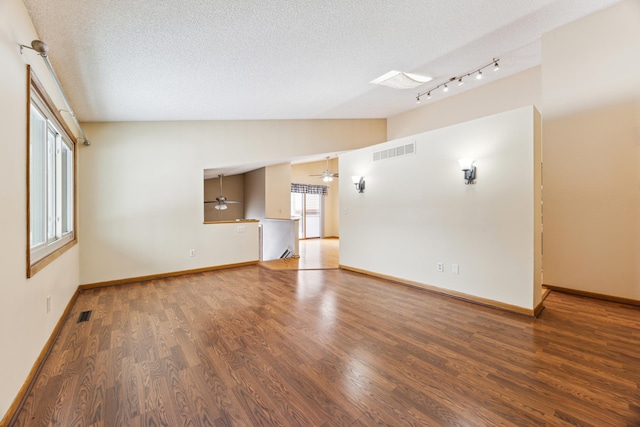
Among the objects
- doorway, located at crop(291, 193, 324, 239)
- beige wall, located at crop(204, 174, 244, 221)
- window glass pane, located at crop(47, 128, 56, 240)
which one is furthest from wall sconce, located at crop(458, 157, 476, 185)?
doorway, located at crop(291, 193, 324, 239)

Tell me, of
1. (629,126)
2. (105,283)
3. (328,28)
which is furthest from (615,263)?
(105,283)

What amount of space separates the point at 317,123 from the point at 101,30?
400 centimetres

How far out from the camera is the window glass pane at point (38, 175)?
8.36ft

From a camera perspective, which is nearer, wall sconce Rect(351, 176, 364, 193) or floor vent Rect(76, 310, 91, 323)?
floor vent Rect(76, 310, 91, 323)

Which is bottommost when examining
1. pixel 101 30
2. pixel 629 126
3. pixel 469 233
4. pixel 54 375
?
pixel 54 375

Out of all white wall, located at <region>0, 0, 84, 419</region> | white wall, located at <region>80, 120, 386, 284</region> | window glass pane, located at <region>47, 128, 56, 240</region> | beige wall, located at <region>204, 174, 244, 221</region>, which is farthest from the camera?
beige wall, located at <region>204, 174, 244, 221</region>

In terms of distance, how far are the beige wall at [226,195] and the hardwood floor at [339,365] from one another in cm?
530

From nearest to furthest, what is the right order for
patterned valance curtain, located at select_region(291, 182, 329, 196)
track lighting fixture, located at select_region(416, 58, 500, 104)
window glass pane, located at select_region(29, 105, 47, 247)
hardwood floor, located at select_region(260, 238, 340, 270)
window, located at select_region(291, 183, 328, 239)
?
window glass pane, located at select_region(29, 105, 47, 247), track lighting fixture, located at select_region(416, 58, 500, 104), hardwood floor, located at select_region(260, 238, 340, 270), patterned valance curtain, located at select_region(291, 182, 329, 196), window, located at select_region(291, 183, 328, 239)

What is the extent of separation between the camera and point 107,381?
6.38 feet

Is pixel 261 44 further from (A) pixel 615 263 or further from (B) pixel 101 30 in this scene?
(A) pixel 615 263

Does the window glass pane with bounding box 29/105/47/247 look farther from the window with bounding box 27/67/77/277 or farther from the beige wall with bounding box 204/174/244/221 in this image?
the beige wall with bounding box 204/174/244/221

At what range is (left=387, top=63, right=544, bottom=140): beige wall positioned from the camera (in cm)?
438

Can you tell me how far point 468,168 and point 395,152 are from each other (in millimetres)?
1258

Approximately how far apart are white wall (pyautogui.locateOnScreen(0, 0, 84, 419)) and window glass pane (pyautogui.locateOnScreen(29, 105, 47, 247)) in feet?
1.81
